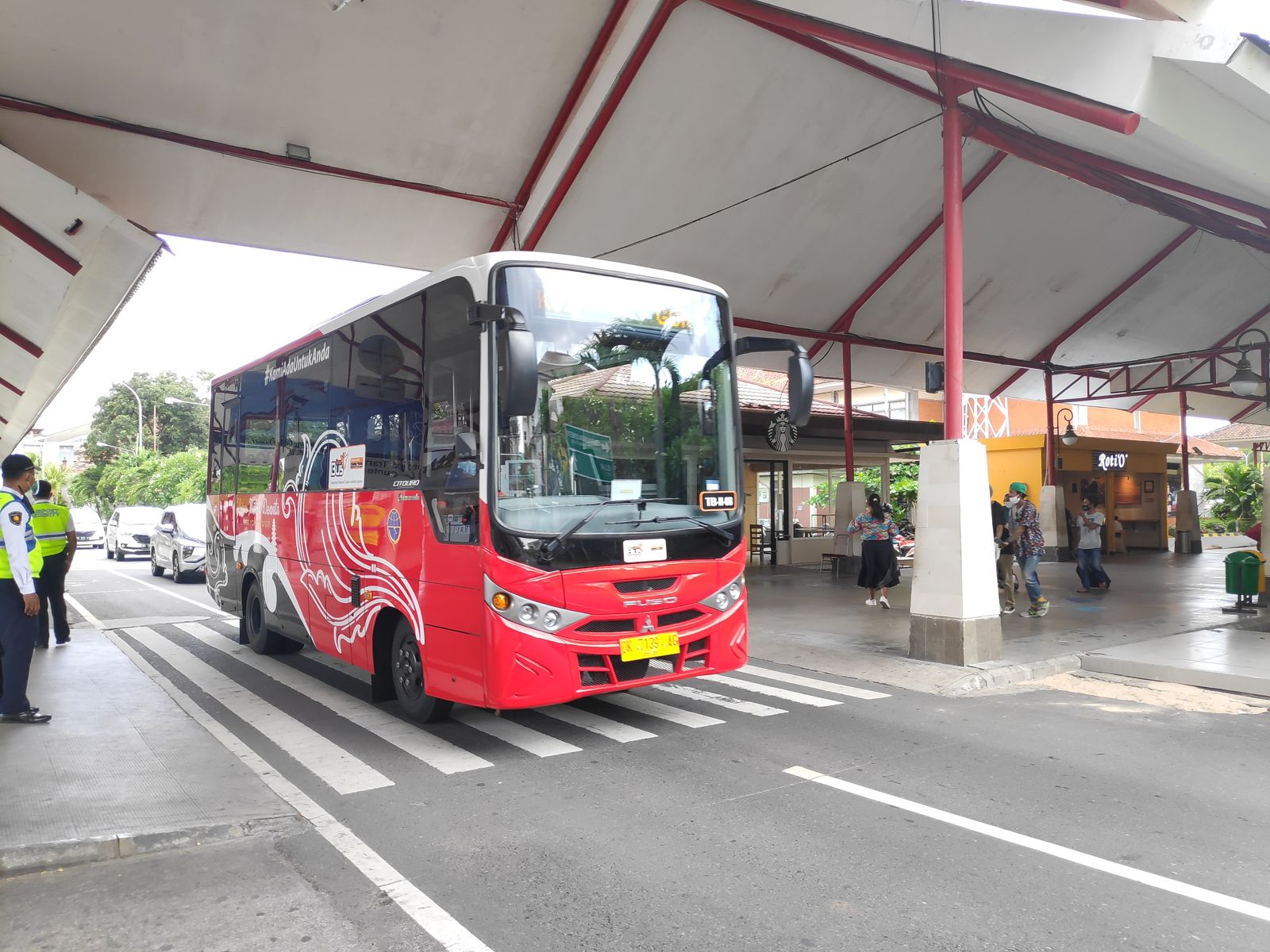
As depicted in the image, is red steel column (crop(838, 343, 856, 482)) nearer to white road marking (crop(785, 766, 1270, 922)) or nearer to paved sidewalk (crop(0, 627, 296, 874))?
white road marking (crop(785, 766, 1270, 922))

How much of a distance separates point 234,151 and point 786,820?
459 inches

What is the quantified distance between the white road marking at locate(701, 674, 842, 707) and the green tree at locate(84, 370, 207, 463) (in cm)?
6271

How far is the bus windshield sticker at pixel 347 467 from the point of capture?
767 cm

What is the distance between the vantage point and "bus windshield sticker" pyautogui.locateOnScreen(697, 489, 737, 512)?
6.79 meters

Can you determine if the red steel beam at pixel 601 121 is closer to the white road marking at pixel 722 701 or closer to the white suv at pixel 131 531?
the white road marking at pixel 722 701

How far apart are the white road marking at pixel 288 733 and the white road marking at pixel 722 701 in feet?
8.16

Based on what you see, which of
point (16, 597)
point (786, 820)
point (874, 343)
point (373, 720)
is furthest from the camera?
point (874, 343)

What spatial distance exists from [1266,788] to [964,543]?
4.02 m

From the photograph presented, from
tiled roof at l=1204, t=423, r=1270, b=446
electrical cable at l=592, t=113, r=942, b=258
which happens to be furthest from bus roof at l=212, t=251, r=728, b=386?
tiled roof at l=1204, t=423, r=1270, b=446

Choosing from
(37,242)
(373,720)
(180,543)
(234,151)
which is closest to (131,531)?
(180,543)

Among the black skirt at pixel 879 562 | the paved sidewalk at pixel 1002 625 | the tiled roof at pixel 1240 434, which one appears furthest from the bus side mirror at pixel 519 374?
the tiled roof at pixel 1240 434

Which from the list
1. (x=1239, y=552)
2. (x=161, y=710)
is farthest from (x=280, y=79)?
(x=1239, y=552)

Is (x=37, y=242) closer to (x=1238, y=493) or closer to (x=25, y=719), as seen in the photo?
(x=25, y=719)

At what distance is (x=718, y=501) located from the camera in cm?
684
